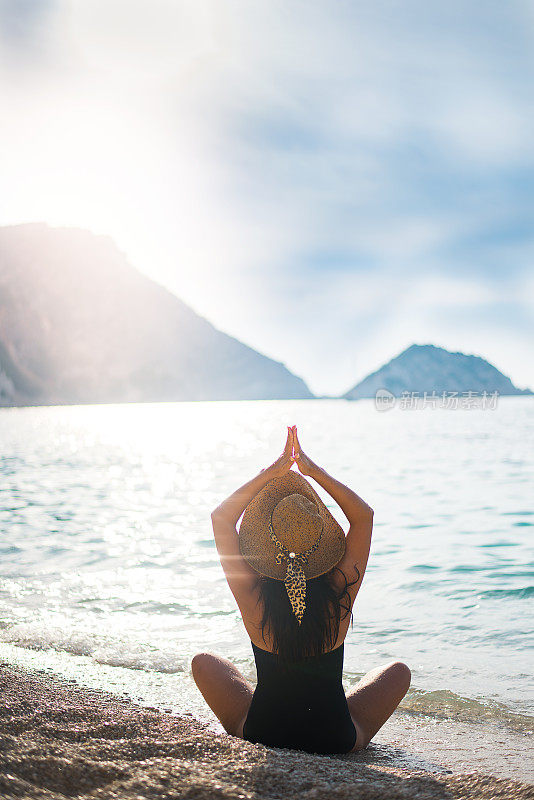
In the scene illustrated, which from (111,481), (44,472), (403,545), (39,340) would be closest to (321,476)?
(403,545)

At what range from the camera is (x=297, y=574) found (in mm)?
2842

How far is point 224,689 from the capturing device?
344 cm

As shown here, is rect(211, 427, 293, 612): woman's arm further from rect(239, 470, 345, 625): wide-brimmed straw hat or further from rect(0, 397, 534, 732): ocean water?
rect(0, 397, 534, 732): ocean water

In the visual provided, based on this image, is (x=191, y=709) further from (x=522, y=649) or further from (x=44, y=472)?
(x=44, y=472)

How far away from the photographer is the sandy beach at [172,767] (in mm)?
2500

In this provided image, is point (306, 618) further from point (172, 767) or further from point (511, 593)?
point (511, 593)

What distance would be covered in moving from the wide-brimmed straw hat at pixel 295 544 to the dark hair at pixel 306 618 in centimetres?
3

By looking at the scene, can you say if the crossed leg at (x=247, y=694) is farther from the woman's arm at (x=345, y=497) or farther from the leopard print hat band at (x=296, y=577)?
the woman's arm at (x=345, y=497)

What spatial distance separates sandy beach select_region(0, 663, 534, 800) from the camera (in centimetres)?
250

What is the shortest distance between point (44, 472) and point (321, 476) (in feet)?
78.9

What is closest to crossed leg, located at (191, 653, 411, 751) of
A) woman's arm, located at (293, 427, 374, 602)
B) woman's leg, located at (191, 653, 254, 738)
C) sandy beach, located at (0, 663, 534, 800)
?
woman's leg, located at (191, 653, 254, 738)

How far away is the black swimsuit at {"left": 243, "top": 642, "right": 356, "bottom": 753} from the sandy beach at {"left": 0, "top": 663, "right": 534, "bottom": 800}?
0.11 meters

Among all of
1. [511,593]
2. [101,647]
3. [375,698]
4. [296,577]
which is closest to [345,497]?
[296,577]

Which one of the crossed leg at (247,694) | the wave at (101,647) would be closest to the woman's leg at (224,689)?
the crossed leg at (247,694)
